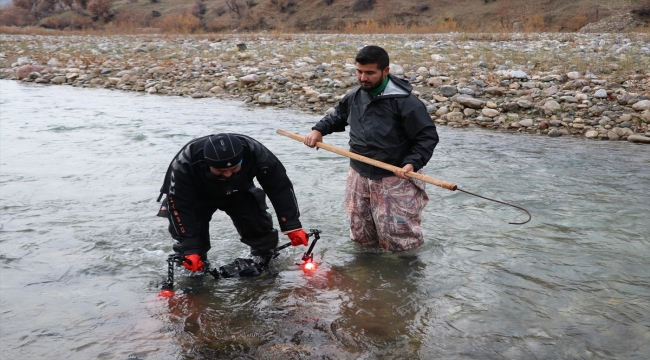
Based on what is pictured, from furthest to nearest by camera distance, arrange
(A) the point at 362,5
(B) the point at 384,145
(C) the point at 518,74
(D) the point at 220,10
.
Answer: (D) the point at 220,10 < (A) the point at 362,5 < (C) the point at 518,74 < (B) the point at 384,145

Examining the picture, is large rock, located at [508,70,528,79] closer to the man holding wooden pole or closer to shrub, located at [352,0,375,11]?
the man holding wooden pole

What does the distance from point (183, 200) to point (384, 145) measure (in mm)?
1495

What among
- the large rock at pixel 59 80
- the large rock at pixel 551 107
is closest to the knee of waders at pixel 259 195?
the large rock at pixel 551 107

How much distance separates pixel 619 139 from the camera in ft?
29.9

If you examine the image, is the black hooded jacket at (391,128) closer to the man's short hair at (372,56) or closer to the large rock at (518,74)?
the man's short hair at (372,56)

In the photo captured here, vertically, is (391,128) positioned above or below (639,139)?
above

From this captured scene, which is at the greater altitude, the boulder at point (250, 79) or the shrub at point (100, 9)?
the shrub at point (100, 9)

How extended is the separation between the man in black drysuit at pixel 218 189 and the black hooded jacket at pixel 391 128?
26.4 inches

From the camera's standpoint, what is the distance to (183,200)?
163 inches

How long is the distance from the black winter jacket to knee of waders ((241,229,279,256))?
0.46 m

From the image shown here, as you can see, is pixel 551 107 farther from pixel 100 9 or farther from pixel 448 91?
pixel 100 9

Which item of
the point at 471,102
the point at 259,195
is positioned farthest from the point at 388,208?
the point at 471,102

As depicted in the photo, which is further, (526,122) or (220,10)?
(220,10)

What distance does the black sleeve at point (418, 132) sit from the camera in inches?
169
